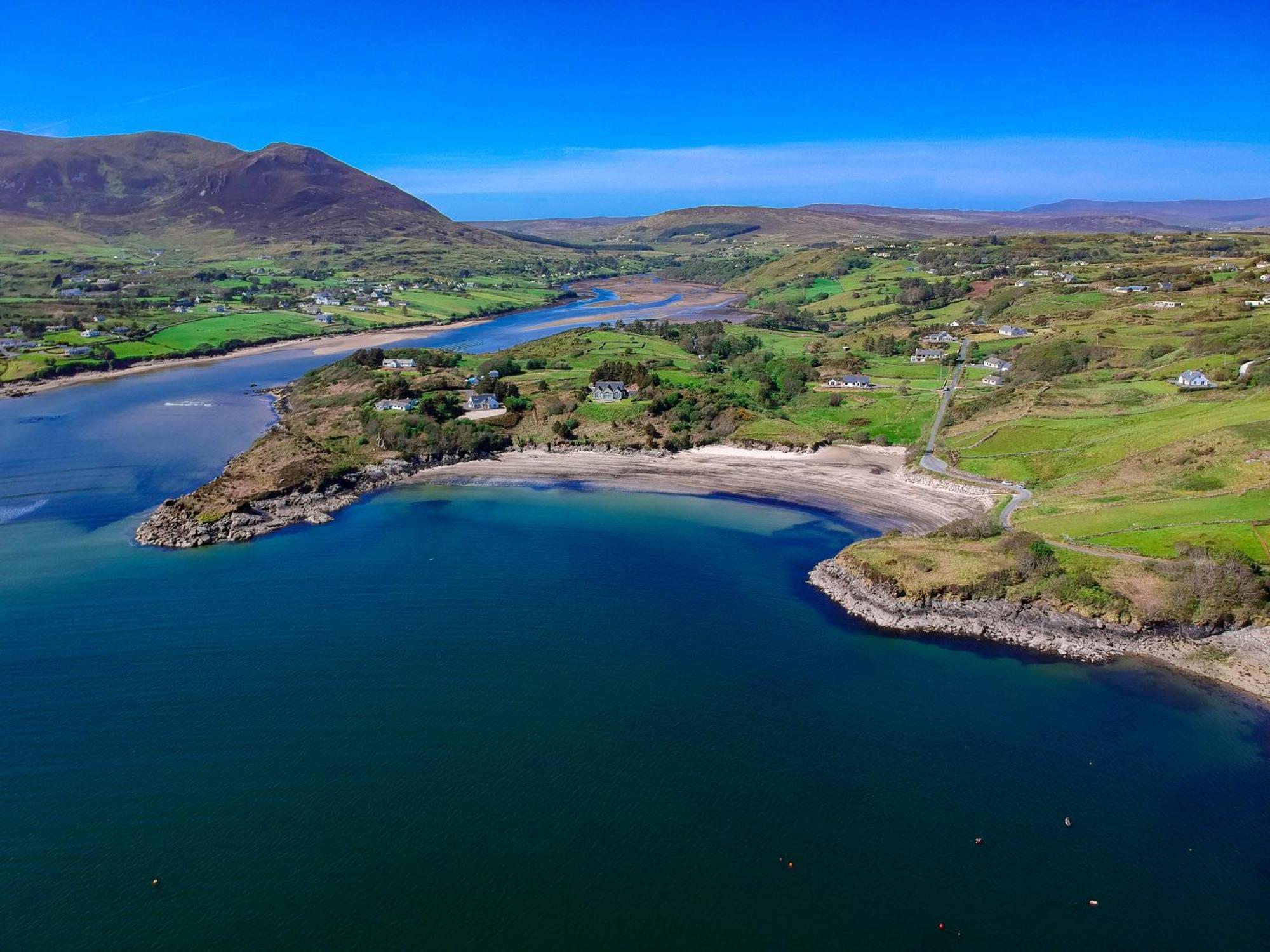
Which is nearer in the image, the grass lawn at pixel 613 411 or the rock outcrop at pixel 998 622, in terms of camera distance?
the rock outcrop at pixel 998 622

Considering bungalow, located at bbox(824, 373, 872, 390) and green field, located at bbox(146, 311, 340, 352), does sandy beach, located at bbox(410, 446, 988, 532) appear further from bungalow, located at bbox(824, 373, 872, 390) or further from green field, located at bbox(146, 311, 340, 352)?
green field, located at bbox(146, 311, 340, 352)

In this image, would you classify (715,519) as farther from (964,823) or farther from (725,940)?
(725,940)

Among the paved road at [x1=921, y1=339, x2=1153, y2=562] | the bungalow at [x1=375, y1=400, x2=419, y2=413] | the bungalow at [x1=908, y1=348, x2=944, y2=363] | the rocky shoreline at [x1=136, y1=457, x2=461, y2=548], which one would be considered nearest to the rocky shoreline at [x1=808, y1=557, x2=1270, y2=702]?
the paved road at [x1=921, y1=339, x2=1153, y2=562]

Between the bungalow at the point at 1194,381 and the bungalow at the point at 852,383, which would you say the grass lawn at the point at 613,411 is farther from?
the bungalow at the point at 1194,381

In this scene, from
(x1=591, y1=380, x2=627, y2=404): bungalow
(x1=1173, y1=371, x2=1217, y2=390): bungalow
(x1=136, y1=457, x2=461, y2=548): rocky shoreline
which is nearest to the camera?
(x1=136, y1=457, x2=461, y2=548): rocky shoreline

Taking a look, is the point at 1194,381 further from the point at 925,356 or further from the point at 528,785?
the point at 528,785

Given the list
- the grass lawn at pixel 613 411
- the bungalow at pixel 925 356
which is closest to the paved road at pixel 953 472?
the bungalow at pixel 925 356

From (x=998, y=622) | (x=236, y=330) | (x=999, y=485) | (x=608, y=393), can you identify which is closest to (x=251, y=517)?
(x=608, y=393)
